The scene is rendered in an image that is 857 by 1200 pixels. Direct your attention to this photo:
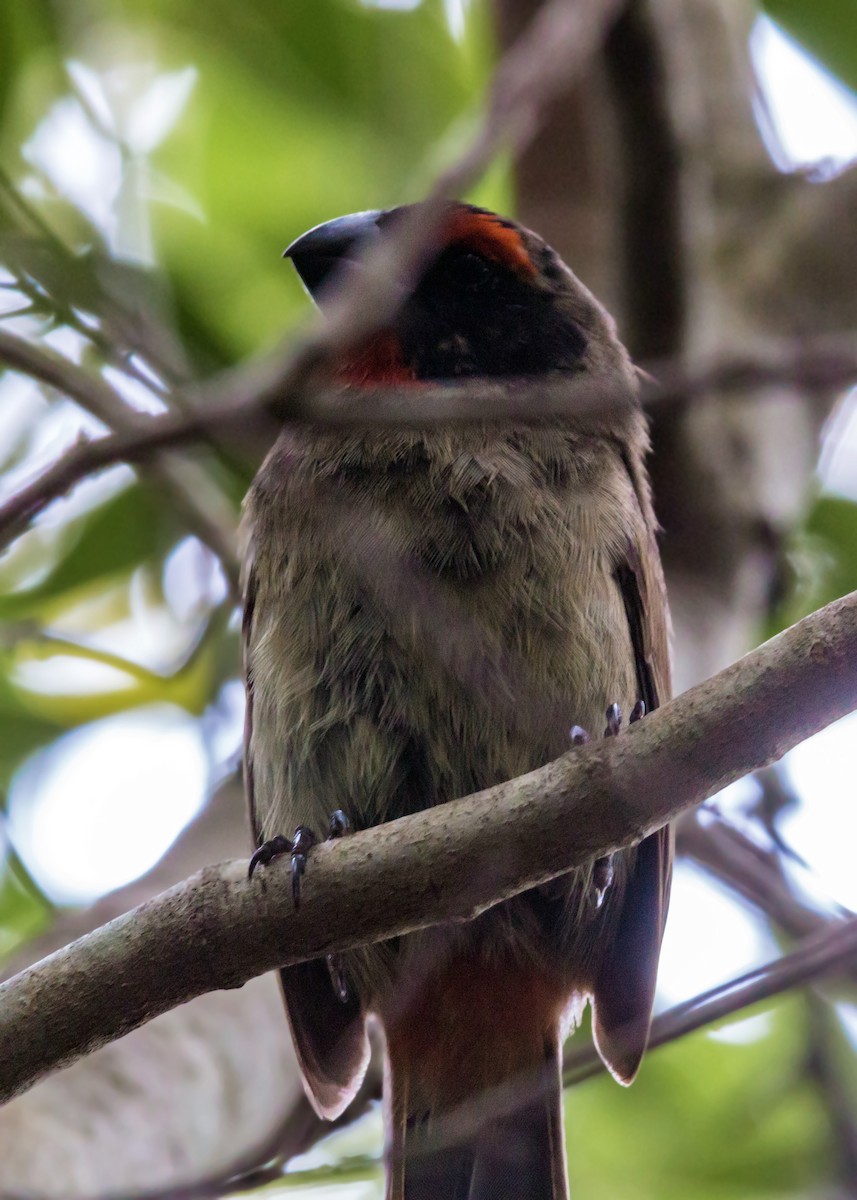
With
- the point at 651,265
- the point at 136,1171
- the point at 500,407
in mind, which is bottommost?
the point at 136,1171

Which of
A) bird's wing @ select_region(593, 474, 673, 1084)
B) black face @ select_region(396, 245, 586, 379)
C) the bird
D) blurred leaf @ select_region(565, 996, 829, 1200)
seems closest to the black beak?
black face @ select_region(396, 245, 586, 379)

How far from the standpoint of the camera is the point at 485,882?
2.31 metres

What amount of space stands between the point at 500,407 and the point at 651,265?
223 centimetres

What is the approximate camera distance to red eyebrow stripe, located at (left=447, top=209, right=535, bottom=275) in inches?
142

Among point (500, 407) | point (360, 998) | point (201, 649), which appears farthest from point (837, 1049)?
point (500, 407)

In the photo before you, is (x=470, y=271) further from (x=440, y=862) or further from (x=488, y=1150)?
(x=488, y=1150)

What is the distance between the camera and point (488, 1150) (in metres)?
3.22

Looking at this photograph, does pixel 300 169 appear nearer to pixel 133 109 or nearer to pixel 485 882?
pixel 133 109

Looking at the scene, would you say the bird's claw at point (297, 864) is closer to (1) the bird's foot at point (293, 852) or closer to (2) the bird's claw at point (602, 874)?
(1) the bird's foot at point (293, 852)

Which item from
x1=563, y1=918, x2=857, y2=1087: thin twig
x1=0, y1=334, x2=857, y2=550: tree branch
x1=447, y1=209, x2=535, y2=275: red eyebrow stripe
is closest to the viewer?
x1=0, y1=334, x2=857, y2=550: tree branch

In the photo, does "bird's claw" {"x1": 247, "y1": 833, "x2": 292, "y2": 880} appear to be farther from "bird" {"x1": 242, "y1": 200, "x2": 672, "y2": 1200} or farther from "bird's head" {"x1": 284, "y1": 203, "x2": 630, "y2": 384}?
"bird's head" {"x1": 284, "y1": 203, "x2": 630, "y2": 384}

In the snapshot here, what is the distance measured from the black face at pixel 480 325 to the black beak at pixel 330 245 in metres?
0.17

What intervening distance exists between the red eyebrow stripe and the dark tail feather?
178cm

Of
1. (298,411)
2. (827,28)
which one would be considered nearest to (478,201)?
(827,28)
